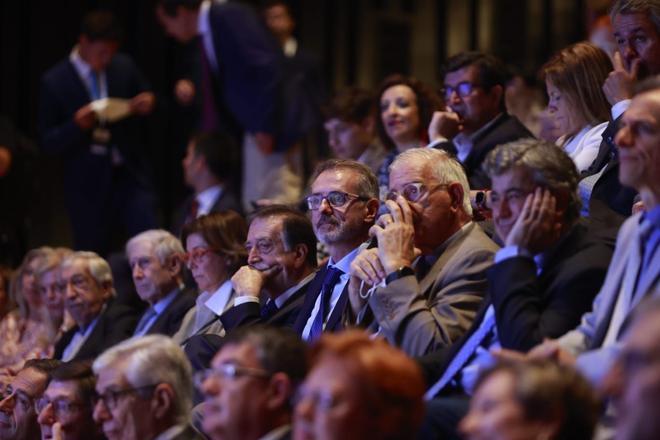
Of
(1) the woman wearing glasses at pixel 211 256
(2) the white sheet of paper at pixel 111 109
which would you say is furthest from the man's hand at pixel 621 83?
(2) the white sheet of paper at pixel 111 109

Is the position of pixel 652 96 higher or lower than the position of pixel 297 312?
higher

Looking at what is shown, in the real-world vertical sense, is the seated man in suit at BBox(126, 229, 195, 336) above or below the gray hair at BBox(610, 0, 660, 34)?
below

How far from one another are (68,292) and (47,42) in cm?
299

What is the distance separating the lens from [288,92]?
7.54 metres

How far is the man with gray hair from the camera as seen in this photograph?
3.58m

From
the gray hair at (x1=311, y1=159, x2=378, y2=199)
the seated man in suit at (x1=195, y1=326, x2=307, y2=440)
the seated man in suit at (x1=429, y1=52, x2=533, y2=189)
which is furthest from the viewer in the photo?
the seated man in suit at (x1=429, y1=52, x2=533, y2=189)

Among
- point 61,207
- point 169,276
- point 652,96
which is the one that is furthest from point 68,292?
point 652,96

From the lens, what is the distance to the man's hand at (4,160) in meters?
7.36

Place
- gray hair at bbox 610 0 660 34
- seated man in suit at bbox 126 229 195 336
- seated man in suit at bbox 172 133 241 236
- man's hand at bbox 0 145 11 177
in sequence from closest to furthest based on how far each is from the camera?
gray hair at bbox 610 0 660 34 → seated man in suit at bbox 126 229 195 336 → seated man in suit at bbox 172 133 241 236 → man's hand at bbox 0 145 11 177

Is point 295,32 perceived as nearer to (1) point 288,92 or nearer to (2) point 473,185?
(1) point 288,92

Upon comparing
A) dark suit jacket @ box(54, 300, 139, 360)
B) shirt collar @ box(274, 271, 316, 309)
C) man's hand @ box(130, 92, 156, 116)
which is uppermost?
man's hand @ box(130, 92, 156, 116)

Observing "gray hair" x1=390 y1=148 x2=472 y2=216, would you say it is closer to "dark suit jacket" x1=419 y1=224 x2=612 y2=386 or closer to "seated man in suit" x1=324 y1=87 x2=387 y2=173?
"dark suit jacket" x1=419 y1=224 x2=612 y2=386

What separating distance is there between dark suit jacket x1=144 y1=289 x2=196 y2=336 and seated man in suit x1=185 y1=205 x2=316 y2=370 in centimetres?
65

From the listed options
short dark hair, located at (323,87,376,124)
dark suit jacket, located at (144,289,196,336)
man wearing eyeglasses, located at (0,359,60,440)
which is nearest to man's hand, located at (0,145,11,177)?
short dark hair, located at (323,87,376,124)
